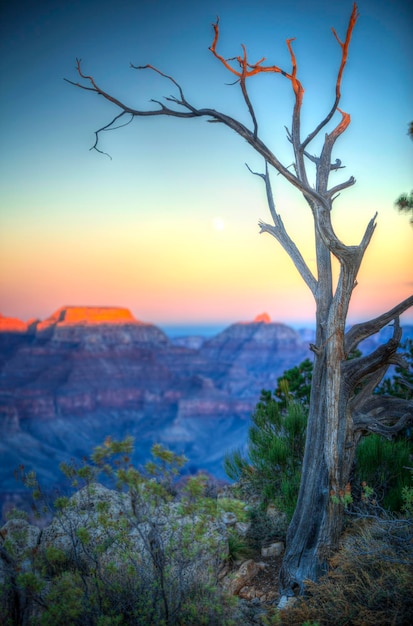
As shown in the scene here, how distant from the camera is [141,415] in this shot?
10625cm

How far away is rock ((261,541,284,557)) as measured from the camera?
7.59 m

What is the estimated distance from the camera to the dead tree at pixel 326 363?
648 cm

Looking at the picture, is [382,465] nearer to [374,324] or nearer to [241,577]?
[374,324]

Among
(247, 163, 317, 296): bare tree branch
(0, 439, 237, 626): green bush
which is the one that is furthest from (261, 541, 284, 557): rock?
(247, 163, 317, 296): bare tree branch

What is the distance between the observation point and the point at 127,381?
113938mm

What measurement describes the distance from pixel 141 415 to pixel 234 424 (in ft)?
61.5

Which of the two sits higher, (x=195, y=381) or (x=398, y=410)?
(x=398, y=410)

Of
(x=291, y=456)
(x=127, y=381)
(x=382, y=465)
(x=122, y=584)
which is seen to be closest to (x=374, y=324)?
(x=382, y=465)

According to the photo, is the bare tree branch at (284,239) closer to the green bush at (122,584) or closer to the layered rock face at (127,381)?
the green bush at (122,584)


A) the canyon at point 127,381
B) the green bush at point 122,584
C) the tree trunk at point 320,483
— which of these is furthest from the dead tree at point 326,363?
the canyon at point 127,381

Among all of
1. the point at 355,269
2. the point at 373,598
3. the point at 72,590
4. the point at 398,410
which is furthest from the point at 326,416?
the point at 72,590

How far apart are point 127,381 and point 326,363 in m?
109

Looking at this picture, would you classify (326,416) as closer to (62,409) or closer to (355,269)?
(355,269)

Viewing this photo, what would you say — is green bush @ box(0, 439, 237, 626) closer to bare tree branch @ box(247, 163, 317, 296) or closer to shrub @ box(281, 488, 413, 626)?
shrub @ box(281, 488, 413, 626)
